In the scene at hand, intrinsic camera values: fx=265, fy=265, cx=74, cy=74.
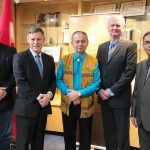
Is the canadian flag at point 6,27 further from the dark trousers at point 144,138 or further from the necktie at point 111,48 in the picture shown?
the dark trousers at point 144,138

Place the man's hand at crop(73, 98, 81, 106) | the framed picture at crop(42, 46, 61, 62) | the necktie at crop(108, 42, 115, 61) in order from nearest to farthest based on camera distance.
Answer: the man's hand at crop(73, 98, 81, 106) → the necktie at crop(108, 42, 115, 61) → the framed picture at crop(42, 46, 61, 62)

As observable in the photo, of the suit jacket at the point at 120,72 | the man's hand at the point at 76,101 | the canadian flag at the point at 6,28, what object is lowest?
the man's hand at the point at 76,101

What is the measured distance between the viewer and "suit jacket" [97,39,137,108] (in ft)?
8.46

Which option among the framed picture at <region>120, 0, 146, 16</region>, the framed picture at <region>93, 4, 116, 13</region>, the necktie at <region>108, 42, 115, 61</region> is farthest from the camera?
the framed picture at <region>93, 4, 116, 13</region>

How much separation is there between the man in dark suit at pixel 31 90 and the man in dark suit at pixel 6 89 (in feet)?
0.53

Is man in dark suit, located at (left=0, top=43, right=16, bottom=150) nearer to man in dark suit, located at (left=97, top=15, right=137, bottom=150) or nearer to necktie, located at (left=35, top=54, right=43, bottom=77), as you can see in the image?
necktie, located at (left=35, top=54, right=43, bottom=77)

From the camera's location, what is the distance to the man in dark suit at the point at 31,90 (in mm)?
2365

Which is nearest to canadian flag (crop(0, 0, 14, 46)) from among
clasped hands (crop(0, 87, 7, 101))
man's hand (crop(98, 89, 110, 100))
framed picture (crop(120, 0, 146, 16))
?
clasped hands (crop(0, 87, 7, 101))

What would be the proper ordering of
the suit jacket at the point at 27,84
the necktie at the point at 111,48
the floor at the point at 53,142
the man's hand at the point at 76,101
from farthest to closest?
the floor at the point at 53,142 → the necktie at the point at 111,48 → the man's hand at the point at 76,101 → the suit jacket at the point at 27,84

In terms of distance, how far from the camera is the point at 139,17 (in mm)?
3803

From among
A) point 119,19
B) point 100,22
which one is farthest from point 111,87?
point 100,22

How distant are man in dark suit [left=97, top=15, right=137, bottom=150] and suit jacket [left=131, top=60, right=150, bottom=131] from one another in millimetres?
223

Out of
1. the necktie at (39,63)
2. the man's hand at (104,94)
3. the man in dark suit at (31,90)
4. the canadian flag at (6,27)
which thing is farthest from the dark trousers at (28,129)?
the canadian flag at (6,27)

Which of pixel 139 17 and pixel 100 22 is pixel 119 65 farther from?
pixel 139 17
